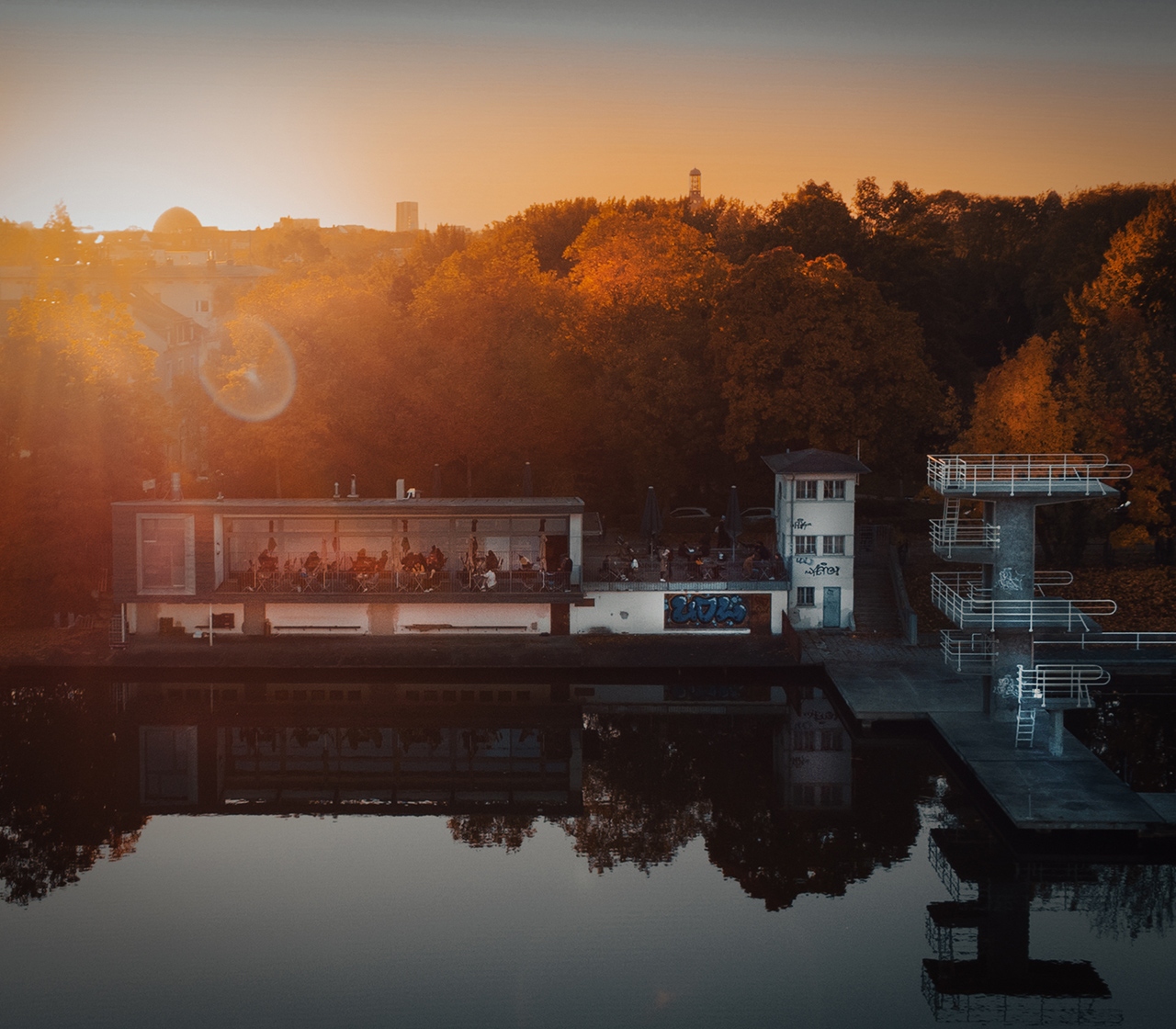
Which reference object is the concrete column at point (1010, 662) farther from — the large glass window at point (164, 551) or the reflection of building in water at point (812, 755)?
the large glass window at point (164, 551)

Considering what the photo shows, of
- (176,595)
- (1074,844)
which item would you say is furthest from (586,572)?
(1074,844)

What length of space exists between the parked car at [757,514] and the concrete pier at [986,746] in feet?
45.4

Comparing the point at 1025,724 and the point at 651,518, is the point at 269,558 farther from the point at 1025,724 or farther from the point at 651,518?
the point at 1025,724

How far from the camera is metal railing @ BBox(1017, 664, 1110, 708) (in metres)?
36.7

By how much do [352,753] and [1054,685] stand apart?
20.6m

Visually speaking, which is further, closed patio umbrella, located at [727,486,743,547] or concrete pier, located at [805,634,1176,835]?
closed patio umbrella, located at [727,486,743,547]

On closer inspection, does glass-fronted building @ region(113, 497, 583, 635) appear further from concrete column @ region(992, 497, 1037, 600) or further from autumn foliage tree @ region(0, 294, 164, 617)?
concrete column @ region(992, 497, 1037, 600)

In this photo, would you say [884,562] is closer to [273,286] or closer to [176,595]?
[176,595]

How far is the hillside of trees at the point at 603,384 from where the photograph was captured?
53406mm

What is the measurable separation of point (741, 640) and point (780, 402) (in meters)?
12.7

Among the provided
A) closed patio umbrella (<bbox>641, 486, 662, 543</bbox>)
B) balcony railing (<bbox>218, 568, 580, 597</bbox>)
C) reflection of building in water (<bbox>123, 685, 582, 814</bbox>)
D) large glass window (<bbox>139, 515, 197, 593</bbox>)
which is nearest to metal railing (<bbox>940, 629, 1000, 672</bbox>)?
reflection of building in water (<bbox>123, 685, 582, 814</bbox>)

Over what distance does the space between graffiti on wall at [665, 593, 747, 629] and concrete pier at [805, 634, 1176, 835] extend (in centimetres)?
289

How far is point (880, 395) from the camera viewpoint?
192 ft

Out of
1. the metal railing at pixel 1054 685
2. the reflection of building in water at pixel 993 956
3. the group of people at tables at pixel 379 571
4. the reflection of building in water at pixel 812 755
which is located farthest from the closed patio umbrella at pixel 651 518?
the reflection of building in water at pixel 993 956
